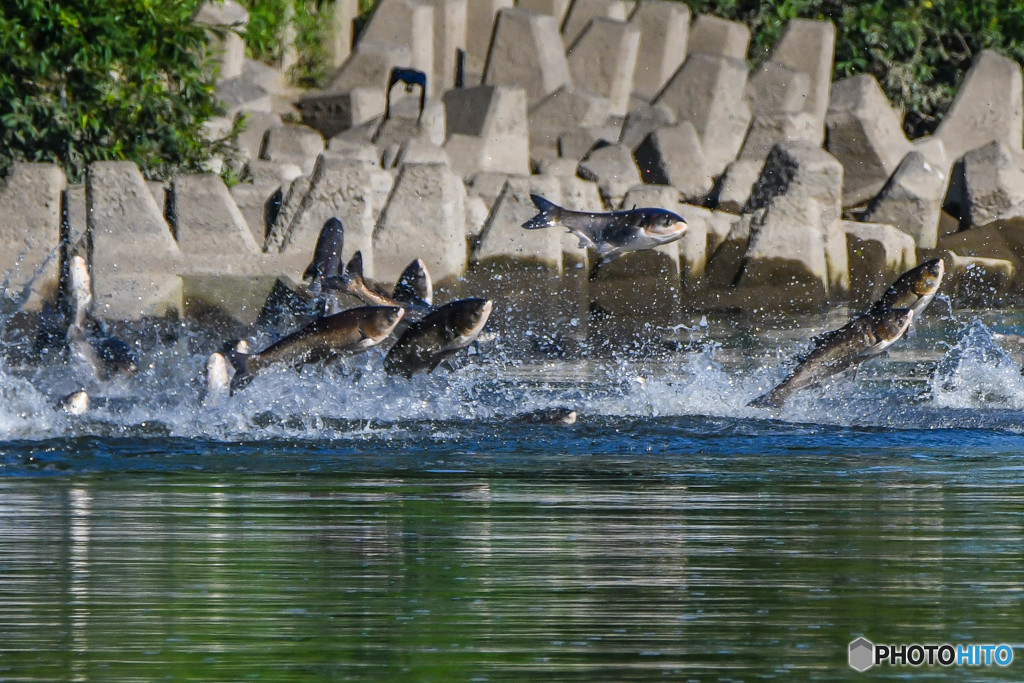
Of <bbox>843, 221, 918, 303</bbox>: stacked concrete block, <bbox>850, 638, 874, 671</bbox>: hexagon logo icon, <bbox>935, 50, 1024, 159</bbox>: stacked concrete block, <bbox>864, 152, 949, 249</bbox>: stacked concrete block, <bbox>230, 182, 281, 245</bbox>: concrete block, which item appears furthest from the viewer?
<bbox>935, 50, 1024, 159</bbox>: stacked concrete block

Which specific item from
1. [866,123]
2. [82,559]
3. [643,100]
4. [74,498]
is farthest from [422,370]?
[643,100]

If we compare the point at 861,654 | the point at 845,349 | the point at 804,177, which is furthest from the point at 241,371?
the point at 804,177

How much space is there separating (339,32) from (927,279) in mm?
16583

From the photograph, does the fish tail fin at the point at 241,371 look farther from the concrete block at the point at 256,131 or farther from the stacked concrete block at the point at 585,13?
the stacked concrete block at the point at 585,13

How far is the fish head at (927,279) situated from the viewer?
9484 mm

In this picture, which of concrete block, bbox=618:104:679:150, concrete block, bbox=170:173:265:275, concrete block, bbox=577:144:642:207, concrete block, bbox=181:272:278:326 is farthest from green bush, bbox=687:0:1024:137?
concrete block, bbox=181:272:278:326

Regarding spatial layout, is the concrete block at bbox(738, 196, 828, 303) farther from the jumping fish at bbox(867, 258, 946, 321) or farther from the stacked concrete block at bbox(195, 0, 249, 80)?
the stacked concrete block at bbox(195, 0, 249, 80)

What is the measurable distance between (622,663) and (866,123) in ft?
57.5

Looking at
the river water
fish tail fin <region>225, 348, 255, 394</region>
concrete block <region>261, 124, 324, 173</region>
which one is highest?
concrete block <region>261, 124, 324, 173</region>

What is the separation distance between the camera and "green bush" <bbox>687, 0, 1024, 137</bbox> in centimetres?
2527

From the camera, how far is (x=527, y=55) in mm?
22906

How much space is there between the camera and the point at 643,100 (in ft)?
80.1

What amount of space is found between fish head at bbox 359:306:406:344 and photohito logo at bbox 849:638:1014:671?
5.12m

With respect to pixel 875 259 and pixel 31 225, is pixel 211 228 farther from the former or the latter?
pixel 875 259
